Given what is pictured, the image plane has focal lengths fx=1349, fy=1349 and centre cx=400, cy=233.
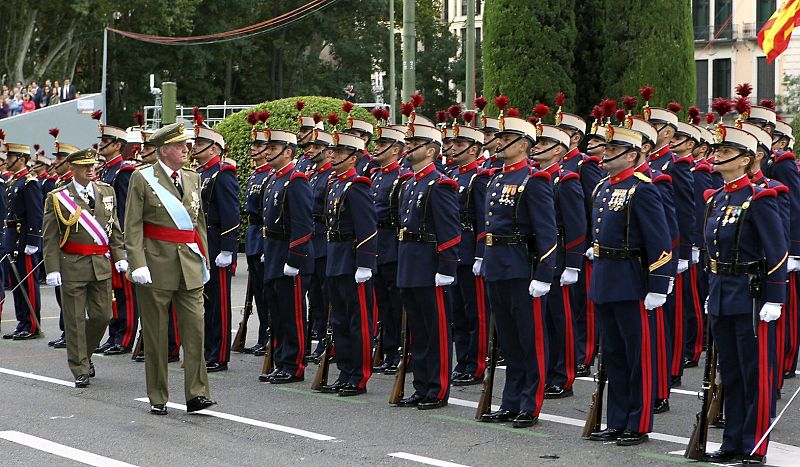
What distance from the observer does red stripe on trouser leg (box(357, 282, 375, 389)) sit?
1070cm

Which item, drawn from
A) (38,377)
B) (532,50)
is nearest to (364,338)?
(38,377)

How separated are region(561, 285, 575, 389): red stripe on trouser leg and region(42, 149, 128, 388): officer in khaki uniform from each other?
3854mm

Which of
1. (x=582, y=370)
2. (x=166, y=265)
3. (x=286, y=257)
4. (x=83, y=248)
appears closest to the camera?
(x=166, y=265)

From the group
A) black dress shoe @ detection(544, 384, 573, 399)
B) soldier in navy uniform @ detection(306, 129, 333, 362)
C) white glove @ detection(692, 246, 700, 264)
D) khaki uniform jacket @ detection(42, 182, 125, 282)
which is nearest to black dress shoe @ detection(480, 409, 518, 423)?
black dress shoe @ detection(544, 384, 573, 399)

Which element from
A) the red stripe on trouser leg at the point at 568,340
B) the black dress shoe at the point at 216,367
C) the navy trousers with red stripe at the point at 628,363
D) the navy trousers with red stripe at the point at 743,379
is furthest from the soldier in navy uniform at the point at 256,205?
the navy trousers with red stripe at the point at 743,379

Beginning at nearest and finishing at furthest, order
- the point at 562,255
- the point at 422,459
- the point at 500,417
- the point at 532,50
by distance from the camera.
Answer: the point at 422,459 → the point at 500,417 → the point at 562,255 → the point at 532,50

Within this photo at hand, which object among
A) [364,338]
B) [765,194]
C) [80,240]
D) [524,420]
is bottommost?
[524,420]

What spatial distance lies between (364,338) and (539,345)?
71.4 inches

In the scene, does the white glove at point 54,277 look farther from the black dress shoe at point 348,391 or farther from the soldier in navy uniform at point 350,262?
the black dress shoe at point 348,391

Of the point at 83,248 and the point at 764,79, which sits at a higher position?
the point at 764,79

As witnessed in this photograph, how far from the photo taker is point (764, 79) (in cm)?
5609

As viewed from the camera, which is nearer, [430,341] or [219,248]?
[430,341]

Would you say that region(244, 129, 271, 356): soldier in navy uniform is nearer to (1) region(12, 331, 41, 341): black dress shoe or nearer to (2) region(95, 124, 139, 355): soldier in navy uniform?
(2) region(95, 124, 139, 355): soldier in navy uniform

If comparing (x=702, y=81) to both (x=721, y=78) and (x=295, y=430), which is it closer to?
(x=721, y=78)
